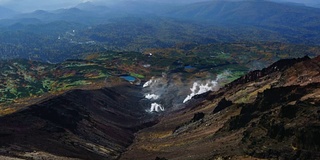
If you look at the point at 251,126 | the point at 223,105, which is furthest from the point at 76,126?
the point at 251,126

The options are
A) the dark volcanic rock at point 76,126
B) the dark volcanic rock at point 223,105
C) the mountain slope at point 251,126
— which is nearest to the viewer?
the mountain slope at point 251,126

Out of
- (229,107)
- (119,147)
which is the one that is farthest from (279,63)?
(119,147)

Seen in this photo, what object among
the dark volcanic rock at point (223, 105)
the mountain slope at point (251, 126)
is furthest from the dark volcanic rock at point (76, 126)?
the dark volcanic rock at point (223, 105)

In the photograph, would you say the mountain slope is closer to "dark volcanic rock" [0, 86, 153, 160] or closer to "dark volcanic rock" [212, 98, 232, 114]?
"dark volcanic rock" [212, 98, 232, 114]

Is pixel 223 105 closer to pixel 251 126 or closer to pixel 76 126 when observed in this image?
pixel 251 126

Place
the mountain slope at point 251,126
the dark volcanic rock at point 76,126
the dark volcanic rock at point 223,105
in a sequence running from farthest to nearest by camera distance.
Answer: the dark volcanic rock at point 223,105, the dark volcanic rock at point 76,126, the mountain slope at point 251,126

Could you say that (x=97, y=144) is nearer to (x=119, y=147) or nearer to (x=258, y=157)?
(x=119, y=147)

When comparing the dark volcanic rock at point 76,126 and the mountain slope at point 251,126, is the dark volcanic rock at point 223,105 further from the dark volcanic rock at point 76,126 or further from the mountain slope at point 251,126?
the dark volcanic rock at point 76,126
